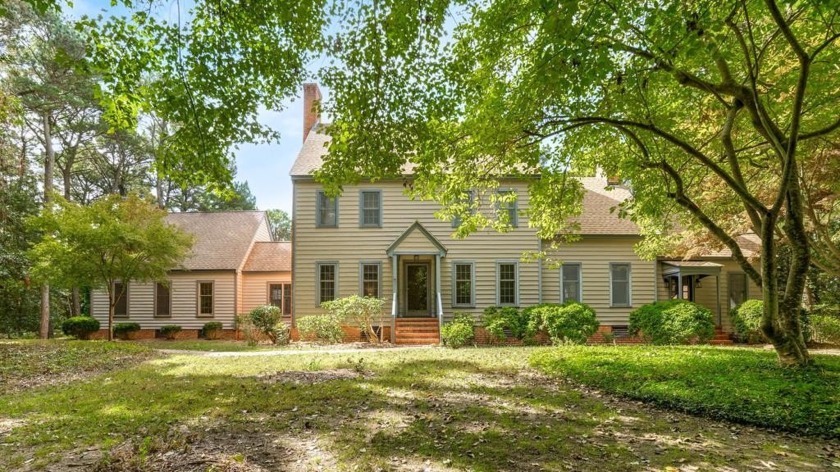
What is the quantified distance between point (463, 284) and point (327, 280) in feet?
16.9

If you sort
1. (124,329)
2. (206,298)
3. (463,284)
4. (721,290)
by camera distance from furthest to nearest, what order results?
(206,298) < (124,329) < (721,290) < (463,284)

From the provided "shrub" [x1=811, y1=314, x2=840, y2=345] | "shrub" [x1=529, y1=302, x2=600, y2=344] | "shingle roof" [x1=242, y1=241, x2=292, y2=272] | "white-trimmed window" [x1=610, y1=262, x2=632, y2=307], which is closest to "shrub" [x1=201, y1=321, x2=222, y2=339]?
"shingle roof" [x1=242, y1=241, x2=292, y2=272]

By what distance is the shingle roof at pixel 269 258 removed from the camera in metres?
20.8

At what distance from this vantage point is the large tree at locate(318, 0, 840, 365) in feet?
19.5

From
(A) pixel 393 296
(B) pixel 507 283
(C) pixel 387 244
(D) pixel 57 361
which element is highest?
(C) pixel 387 244

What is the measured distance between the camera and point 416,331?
620 inches

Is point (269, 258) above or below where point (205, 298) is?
above

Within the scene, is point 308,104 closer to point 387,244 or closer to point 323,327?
point 387,244

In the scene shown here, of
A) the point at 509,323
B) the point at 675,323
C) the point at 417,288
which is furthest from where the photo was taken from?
the point at 417,288

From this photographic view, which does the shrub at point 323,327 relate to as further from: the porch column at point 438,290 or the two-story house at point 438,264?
the porch column at point 438,290

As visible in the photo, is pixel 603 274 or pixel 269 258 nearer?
pixel 603 274

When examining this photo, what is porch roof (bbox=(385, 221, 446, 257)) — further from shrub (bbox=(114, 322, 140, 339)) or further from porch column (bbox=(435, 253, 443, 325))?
shrub (bbox=(114, 322, 140, 339))

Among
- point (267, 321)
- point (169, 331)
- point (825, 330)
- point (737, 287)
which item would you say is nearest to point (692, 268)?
point (737, 287)

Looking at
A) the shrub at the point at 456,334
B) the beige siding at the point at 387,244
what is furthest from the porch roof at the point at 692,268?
the shrub at the point at 456,334
